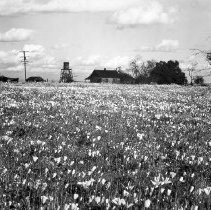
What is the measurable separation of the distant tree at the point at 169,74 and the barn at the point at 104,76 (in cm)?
3375

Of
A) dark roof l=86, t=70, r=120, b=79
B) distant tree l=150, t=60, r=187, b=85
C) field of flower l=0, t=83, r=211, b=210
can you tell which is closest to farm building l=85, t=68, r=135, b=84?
dark roof l=86, t=70, r=120, b=79

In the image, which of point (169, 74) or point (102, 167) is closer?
point (102, 167)

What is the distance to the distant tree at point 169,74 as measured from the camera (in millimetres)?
145875

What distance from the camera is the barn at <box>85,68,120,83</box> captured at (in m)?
180

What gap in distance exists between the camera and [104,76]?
18025 cm

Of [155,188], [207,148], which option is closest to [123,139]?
[207,148]

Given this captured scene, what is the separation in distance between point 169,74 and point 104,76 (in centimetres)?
4244

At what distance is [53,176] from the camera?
5.93m

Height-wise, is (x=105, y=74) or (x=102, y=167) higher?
(x=105, y=74)

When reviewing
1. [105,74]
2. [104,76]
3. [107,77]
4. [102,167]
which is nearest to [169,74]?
[107,77]

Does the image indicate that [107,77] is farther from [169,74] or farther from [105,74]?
[169,74]

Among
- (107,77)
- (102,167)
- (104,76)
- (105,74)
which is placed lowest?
(102,167)

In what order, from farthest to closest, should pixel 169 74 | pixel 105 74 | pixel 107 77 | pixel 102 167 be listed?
pixel 105 74 → pixel 107 77 → pixel 169 74 → pixel 102 167

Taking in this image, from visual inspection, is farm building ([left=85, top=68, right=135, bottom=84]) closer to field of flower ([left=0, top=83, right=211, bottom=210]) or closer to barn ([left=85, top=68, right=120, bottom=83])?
barn ([left=85, top=68, right=120, bottom=83])
